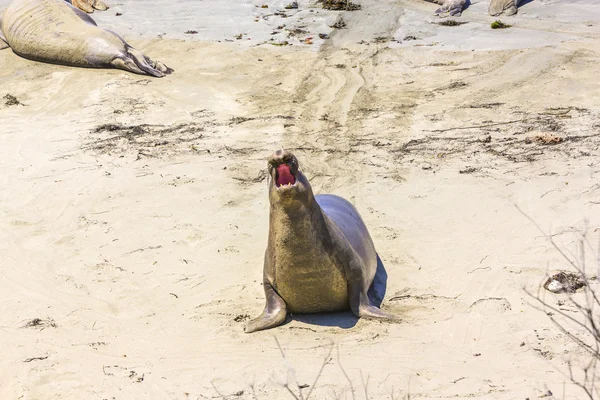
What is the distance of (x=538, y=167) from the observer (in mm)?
8281

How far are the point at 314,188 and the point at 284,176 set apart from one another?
3253 millimetres

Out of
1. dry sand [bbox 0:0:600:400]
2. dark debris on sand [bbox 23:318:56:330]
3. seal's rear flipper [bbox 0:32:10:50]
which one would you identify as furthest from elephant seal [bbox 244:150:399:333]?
seal's rear flipper [bbox 0:32:10:50]

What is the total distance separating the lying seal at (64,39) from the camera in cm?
1256

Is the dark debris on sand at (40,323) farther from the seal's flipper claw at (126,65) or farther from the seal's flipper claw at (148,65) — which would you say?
the seal's flipper claw at (126,65)

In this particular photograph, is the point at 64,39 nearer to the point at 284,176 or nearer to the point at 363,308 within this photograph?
the point at 284,176

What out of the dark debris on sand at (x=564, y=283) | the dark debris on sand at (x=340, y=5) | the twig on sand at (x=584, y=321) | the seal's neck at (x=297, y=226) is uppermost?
the seal's neck at (x=297, y=226)

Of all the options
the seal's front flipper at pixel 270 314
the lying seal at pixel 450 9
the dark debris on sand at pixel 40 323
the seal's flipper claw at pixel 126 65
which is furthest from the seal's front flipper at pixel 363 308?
the lying seal at pixel 450 9

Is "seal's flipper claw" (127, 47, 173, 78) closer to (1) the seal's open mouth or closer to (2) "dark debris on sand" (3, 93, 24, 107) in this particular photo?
(2) "dark debris on sand" (3, 93, 24, 107)

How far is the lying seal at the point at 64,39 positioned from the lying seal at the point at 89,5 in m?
1.69

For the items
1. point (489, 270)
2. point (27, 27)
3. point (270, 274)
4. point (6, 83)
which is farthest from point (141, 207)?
point (27, 27)

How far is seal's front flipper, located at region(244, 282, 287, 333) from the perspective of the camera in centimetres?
549

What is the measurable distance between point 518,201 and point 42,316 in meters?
4.57

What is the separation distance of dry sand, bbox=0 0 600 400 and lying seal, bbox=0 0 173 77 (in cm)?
27

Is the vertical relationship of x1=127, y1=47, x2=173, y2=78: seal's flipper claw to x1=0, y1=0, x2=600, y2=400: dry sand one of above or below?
below
